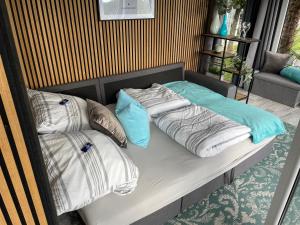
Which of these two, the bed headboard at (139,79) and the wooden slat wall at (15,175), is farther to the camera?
the bed headboard at (139,79)

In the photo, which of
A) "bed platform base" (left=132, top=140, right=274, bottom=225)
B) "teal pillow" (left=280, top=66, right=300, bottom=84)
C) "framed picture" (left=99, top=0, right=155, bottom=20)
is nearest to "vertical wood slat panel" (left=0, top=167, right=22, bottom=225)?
"bed platform base" (left=132, top=140, right=274, bottom=225)

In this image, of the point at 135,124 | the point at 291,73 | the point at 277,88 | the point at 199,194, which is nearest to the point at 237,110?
the point at 199,194

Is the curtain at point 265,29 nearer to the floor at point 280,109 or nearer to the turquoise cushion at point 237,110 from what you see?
the floor at point 280,109

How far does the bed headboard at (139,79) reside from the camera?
2458 millimetres

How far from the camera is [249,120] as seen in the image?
2100 mm

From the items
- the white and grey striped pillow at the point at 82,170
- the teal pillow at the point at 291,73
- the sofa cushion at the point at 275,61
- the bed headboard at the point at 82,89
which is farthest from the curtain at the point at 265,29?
the white and grey striped pillow at the point at 82,170

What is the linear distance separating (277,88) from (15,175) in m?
4.00

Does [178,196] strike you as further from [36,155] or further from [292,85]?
[292,85]

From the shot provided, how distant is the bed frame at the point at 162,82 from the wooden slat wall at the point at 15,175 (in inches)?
33.4

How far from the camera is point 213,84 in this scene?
9.54 ft

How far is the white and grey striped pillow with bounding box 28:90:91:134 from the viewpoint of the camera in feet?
5.22

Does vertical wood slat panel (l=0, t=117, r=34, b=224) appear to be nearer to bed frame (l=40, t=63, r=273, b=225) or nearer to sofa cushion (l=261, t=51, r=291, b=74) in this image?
bed frame (l=40, t=63, r=273, b=225)

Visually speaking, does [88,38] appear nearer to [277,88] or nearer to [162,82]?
[162,82]

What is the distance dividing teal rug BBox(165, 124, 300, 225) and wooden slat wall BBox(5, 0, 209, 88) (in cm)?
166
